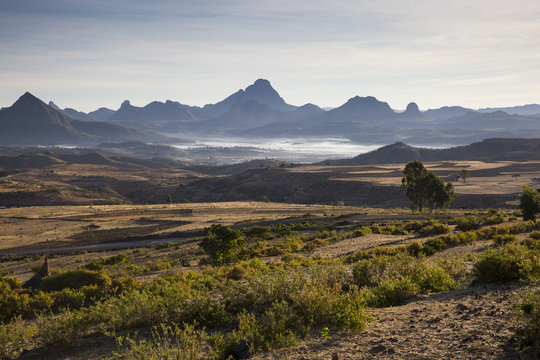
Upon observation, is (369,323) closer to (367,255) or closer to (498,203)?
(367,255)

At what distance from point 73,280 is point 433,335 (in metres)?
16.7

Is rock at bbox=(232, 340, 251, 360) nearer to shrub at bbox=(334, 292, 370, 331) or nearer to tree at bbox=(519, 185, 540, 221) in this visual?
shrub at bbox=(334, 292, 370, 331)

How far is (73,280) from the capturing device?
56.3 ft

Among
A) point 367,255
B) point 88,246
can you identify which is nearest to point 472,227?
point 367,255

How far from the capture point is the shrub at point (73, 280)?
16859mm

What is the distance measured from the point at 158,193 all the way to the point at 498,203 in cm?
10449

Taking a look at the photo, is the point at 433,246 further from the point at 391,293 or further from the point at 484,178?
the point at 484,178

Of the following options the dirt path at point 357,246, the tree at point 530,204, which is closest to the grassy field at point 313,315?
the dirt path at point 357,246

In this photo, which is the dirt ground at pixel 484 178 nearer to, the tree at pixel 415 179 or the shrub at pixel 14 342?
the tree at pixel 415 179

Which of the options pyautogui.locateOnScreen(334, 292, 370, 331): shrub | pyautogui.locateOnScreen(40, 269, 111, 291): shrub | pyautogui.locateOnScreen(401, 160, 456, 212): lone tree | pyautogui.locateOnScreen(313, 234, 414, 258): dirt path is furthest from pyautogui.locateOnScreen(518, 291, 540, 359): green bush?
pyautogui.locateOnScreen(401, 160, 456, 212): lone tree

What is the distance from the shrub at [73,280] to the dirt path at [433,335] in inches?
530

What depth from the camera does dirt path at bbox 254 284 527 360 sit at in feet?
19.9

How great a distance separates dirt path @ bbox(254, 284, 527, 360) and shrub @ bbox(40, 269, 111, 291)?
13.5 metres

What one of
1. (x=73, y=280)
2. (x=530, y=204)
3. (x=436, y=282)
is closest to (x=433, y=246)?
(x=436, y=282)
